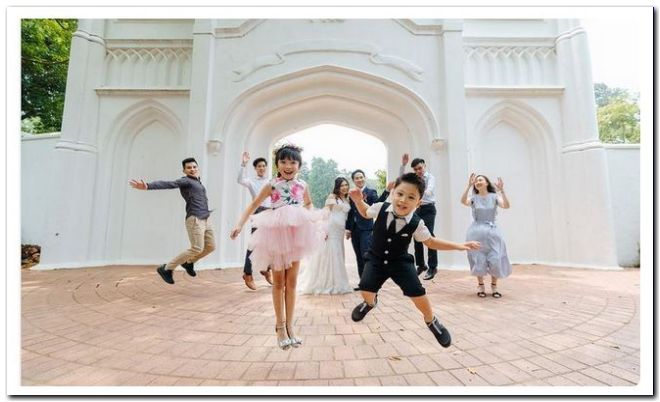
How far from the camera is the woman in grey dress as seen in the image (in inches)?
154

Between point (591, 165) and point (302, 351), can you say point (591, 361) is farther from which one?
point (591, 165)

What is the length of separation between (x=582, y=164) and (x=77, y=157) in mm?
11128

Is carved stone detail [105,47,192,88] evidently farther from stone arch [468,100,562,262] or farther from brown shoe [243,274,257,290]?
stone arch [468,100,562,262]

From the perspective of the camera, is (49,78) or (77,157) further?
(49,78)

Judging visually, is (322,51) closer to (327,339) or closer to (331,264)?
(331,264)

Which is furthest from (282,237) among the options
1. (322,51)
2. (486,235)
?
(322,51)

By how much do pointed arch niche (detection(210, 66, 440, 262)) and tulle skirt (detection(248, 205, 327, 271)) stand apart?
4862mm

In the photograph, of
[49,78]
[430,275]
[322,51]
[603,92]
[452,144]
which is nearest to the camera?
[430,275]

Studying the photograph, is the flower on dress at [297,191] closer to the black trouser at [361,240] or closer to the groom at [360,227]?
the groom at [360,227]

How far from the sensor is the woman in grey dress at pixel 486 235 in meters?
3.90

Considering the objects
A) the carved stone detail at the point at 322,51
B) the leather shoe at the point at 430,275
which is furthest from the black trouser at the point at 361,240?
the carved stone detail at the point at 322,51

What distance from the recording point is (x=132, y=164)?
755 centimetres
